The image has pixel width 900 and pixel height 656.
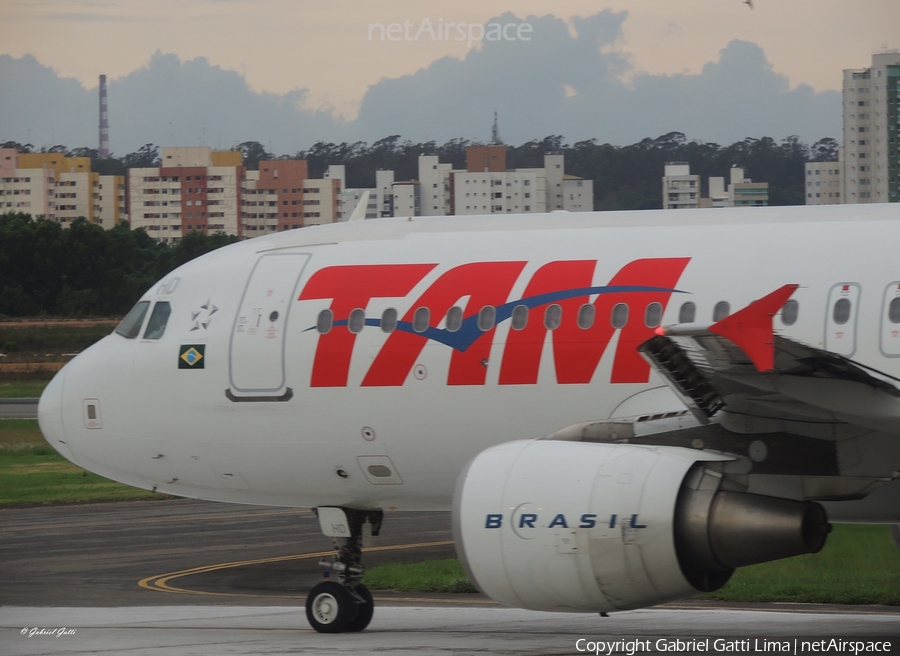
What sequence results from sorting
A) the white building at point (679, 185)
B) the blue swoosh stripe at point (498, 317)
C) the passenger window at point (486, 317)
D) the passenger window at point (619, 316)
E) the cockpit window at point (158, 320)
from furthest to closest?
the white building at point (679, 185) → the cockpit window at point (158, 320) → the passenger window at point (486, 317) → the blue swoosh stripe at point (498, 317) → the passenger window at point (619, 316)

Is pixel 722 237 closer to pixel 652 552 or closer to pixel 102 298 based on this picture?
pixel 652 552

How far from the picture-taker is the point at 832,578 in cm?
1781

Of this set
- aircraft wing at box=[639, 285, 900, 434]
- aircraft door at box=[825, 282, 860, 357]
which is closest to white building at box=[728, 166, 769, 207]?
aircraft door at box=[825, 282, 860, 357]

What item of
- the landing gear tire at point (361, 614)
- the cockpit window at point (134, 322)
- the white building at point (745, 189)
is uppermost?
the white building at point (745, 189)

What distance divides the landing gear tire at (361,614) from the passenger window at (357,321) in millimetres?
3109

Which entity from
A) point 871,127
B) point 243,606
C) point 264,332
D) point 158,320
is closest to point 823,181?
point 871,127

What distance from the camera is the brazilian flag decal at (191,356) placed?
13531 mm

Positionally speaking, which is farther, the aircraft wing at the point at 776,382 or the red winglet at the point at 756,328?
the aircraft wing at the point at 776,382

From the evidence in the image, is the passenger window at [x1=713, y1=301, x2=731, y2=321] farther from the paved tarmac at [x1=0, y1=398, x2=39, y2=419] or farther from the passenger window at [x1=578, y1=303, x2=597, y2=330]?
the paved tarmac at [x1=0, y1=398, x2=39, y2=419]

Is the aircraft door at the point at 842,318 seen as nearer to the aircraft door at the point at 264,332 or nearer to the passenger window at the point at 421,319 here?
the passenger window at the point at 421,319

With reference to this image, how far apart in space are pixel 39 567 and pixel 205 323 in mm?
10000

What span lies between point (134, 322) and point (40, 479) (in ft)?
71.4

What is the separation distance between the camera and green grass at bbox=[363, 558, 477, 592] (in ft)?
62.5

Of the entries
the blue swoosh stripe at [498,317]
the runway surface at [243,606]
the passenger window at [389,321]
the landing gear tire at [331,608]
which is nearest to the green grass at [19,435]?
the runway surface at [243,606]
